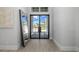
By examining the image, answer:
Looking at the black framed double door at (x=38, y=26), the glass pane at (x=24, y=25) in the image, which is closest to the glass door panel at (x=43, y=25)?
the black framed double door at (x=38, y=26)

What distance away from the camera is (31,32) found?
158 cm

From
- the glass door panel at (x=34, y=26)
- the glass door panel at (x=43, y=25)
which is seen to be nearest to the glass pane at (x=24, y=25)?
the glass door panel at (x=34, y=26)

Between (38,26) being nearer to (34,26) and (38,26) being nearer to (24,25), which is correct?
(34,26)

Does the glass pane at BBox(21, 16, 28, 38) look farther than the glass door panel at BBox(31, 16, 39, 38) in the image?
Yes

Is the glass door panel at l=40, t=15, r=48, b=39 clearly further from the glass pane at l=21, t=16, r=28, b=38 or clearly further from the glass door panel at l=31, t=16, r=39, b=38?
the glass pane at l=21, t=16, r=28, b=38

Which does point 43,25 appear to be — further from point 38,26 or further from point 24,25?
point 24,25

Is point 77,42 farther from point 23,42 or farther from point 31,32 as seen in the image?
point 23,42

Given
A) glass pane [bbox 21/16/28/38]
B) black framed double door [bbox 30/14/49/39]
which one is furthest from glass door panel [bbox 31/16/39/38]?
glass pane [bbox 21/16/28/38]

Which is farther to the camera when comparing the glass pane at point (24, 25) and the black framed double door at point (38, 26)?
Result: the glass pane at point (24, 25)

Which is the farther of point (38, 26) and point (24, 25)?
point (24, 25)

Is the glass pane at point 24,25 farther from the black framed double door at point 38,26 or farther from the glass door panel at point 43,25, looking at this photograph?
the glass door panel at point 43,25

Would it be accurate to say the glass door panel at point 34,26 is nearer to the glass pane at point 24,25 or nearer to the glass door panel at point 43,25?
the glass door panel at point 43,25

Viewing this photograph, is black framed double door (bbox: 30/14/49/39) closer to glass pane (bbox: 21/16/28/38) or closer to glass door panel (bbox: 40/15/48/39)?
glass door panel (bbox: 40/15/48/39)

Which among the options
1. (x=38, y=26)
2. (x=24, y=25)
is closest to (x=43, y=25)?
(x=38, y=26)
